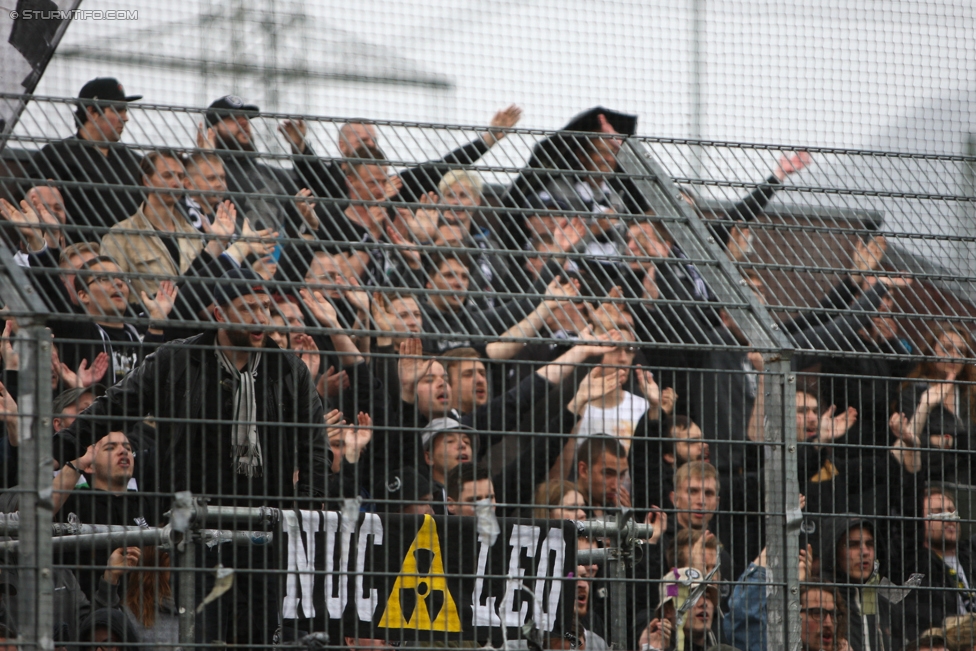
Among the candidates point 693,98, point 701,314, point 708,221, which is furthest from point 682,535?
point 693,98

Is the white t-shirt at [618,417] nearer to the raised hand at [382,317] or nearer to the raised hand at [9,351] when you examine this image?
the raised hand at [382,317]

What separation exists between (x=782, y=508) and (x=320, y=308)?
1623 mm

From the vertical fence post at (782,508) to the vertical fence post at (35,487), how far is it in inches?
86.7

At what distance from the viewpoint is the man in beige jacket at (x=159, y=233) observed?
4023 mm

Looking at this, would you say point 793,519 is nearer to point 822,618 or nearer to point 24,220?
point 822,618

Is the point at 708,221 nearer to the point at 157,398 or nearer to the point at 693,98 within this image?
the point at 693,98

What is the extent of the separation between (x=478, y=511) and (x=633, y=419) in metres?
0.61

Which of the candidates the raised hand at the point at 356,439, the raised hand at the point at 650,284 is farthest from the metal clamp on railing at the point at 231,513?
the raised hand at the point at 650,284

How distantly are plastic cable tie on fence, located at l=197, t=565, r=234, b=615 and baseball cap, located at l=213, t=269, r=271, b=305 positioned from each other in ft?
2.60

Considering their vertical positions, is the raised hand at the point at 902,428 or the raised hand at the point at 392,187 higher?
the raised hand at the point at 392,187

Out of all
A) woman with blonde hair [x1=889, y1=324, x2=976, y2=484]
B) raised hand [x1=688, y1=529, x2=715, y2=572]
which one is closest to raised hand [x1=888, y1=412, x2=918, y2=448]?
woman with blonde hair [x1=889, y1=324, x2=976, y2=484]

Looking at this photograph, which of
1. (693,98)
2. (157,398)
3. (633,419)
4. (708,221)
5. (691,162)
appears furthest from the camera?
(693,98)

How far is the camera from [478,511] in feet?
13.2

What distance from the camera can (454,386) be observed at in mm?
4188
